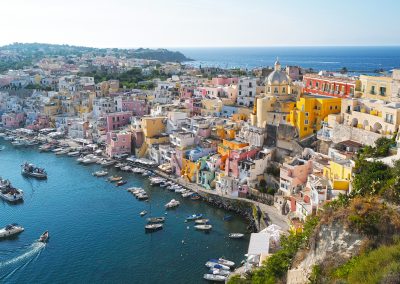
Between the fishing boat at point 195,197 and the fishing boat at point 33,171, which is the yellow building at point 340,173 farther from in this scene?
the fishing boat at point 33,171

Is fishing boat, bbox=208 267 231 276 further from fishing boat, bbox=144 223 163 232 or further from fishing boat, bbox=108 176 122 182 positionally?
fishing boat, bbox=108 176 122 182

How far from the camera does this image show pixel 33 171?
3681 cm

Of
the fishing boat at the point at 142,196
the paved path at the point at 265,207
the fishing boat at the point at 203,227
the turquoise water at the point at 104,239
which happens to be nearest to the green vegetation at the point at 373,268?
the turquoise water at the point at 104,239

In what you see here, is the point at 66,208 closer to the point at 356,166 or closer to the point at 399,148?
the point at 356,166

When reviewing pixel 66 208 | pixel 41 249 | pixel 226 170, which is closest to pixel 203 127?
pixel 226 170

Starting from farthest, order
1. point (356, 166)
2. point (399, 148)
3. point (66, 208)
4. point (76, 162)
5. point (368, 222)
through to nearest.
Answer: point (76, 162), point (66, 208), point (356, 166), point (399, 148), point (368, 222)

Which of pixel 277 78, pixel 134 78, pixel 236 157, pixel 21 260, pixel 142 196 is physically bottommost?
pixel 21 260

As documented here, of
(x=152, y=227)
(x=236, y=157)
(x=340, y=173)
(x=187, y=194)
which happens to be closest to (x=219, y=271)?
(x=152, y=227)

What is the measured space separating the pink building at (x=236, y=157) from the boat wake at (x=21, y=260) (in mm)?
13043

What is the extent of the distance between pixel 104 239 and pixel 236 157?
1056cm

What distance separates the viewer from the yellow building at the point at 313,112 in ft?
101

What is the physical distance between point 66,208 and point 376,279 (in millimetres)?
23200

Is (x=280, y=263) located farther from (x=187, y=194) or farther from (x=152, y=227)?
(x=187, y=194)

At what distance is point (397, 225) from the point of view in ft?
40.3
